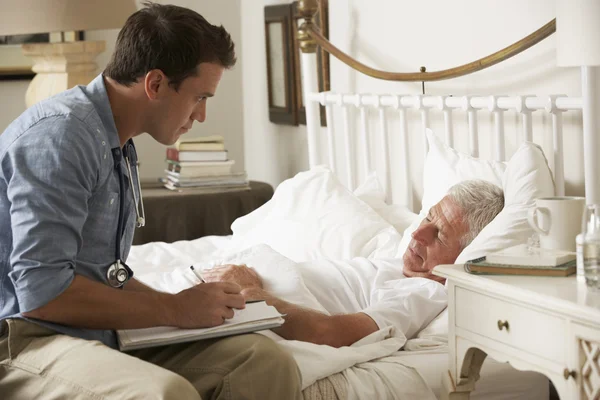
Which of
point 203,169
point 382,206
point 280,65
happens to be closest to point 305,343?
point 382,206

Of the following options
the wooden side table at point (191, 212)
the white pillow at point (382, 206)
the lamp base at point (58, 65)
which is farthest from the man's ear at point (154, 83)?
the lamp base at point (58, 65)

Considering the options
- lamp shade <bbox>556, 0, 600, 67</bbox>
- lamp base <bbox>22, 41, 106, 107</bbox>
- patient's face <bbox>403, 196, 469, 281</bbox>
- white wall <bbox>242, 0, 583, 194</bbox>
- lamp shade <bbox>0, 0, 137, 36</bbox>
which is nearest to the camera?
lamp shade <bbox>556, 0, 600, 67</bbox>

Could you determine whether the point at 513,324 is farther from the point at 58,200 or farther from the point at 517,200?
the point at 58,200

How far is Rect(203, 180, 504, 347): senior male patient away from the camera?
73.2 inches

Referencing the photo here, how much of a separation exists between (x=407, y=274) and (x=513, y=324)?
2.13 feet

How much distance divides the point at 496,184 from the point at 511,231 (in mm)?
318

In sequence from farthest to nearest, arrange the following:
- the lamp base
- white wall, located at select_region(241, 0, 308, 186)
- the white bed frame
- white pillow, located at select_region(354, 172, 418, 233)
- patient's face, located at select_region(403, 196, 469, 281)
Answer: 1. white wall, located at select_region(241, 0, 308, 186)
2. the lamp base
3. white pillow, located at select_region(354, 172, 418, 233)
4. patient's face, located at select_region(403, 196, 469, 281)
5. the white bed frame

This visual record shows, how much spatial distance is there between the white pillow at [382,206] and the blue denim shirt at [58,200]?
1.18m

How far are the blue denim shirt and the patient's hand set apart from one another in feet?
1.32

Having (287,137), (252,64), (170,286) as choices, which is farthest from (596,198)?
(252,64)

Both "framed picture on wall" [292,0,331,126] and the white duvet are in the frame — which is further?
"framed picture on wall" [292,0,331,126]

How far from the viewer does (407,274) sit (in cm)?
209

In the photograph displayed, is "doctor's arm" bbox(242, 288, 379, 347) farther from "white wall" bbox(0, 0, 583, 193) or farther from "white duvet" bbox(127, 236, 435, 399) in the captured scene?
"white wall" bbox(0, 0, 583, 193)

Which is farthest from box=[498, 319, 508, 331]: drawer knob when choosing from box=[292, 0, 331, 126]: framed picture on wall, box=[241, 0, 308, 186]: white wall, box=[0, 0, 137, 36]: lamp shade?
box=[241, 0, 308, 186]: white wall
